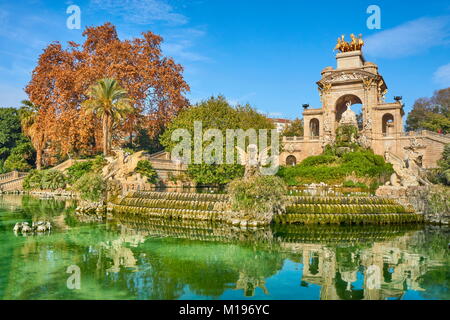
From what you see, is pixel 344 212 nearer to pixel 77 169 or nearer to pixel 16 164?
pixel 77 169

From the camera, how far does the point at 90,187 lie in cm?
1883

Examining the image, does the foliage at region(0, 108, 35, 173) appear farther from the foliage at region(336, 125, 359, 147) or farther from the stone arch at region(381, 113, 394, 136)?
the stone arch at region(381, 113, 394, 136)

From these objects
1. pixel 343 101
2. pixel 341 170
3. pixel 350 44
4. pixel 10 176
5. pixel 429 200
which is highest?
pixel 350 44

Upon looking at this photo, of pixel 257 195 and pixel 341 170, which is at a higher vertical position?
pixel 341 170

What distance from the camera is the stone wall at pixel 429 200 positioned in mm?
15797

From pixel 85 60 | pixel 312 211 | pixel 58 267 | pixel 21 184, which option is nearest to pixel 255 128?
pixel 312 211

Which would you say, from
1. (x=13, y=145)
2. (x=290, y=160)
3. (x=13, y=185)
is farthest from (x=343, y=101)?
(x=13, y=145)

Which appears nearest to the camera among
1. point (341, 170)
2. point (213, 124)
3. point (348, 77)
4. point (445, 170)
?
point (445, 170)

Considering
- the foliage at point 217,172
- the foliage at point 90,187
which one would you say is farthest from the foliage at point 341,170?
the foliage at point 90,187

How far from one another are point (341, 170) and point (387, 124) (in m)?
13.6

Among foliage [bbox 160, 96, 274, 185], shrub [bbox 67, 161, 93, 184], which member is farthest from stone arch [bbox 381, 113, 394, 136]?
shrub [bbox 67, 161, 93, 184]

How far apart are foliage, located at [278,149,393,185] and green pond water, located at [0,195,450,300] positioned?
17.9 meters

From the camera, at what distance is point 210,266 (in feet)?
29.6

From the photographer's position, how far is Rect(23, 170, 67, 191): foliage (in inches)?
1264
